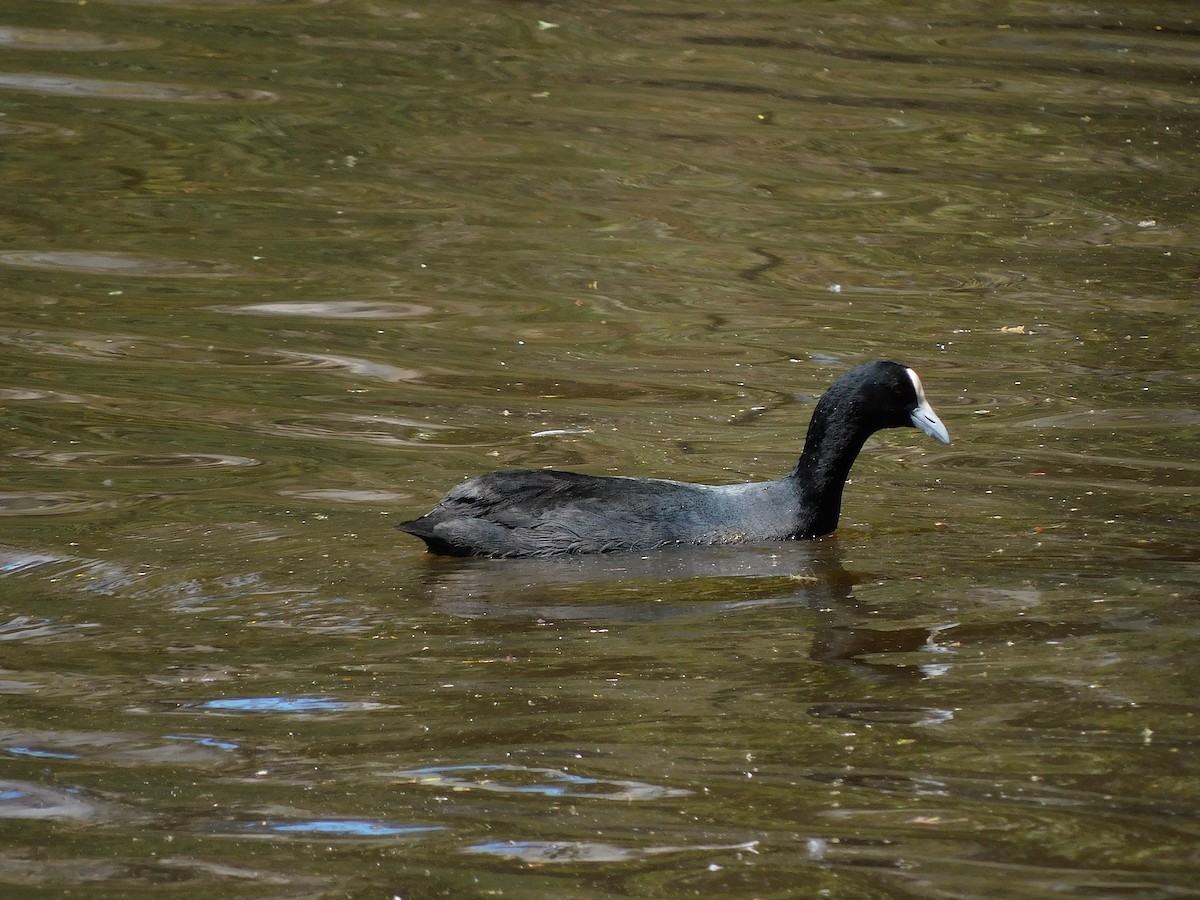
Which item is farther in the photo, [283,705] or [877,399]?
[877,399]

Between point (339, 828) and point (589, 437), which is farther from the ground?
point (339, 828)

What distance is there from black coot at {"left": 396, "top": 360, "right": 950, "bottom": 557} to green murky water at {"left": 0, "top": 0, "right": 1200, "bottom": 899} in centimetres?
14

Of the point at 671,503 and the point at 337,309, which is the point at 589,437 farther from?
the point at 337,309

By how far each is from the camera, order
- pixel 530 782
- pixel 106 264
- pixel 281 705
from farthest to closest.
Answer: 1. pixel 106 264
2. pixel 281 705
3. pixel 530 782

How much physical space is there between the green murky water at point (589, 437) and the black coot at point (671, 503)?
5.5 inches

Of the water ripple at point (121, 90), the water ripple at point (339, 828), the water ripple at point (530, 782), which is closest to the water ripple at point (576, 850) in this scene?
the water ripple at point (339, 828)

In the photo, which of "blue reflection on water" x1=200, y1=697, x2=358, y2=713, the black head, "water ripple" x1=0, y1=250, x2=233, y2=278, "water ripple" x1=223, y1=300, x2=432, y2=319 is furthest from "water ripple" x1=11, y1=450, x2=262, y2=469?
"water ripple" x1=0, y1=250, x2=233, y2=278

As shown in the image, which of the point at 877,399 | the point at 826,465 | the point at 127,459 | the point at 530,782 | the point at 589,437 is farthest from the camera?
the point at 589,437

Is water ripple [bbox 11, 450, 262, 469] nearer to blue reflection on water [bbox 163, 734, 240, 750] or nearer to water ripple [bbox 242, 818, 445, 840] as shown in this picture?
blue reflection on water [bbox 163, 734, 240, 750]

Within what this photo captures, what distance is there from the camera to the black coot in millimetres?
7289

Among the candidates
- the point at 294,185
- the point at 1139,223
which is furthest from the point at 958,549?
the point at 294,185

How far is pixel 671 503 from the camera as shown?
7469 millimetres

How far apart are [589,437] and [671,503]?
1.47 m

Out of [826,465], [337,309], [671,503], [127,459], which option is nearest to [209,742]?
[671,503]
